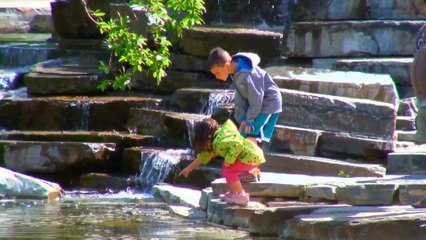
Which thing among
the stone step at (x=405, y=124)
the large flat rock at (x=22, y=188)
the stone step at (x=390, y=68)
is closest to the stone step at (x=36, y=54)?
the stone step at (x=390, y=68)

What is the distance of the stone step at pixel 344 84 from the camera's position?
34.4 ft

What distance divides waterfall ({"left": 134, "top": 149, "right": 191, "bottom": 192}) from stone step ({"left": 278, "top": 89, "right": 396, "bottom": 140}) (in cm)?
179

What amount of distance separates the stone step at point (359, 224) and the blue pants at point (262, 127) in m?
1.27

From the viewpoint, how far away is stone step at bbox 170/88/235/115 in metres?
12.5

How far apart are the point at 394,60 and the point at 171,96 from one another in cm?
297

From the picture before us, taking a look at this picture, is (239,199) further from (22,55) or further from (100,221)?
(22,55)

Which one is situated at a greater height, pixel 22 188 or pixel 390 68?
pixel 390 68

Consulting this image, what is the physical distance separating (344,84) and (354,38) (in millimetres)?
2308

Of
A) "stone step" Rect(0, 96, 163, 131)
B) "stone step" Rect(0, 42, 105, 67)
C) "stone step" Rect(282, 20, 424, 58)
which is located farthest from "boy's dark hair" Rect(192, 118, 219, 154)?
"stone step" Rect(0, 42, 105, 67)

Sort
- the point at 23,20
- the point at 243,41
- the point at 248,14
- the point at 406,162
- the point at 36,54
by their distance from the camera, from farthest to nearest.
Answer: the point at 23,20 < the point at 36,54 < the point at 248,14 < the point at 243,41 < the point at 406,162

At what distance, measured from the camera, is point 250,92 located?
8633mm

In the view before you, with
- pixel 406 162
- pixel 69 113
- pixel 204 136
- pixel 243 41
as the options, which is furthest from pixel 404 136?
pixel 69 113

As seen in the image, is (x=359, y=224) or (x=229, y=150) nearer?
(x=359, y=224)

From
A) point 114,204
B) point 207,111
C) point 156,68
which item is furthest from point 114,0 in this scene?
point 156,68
